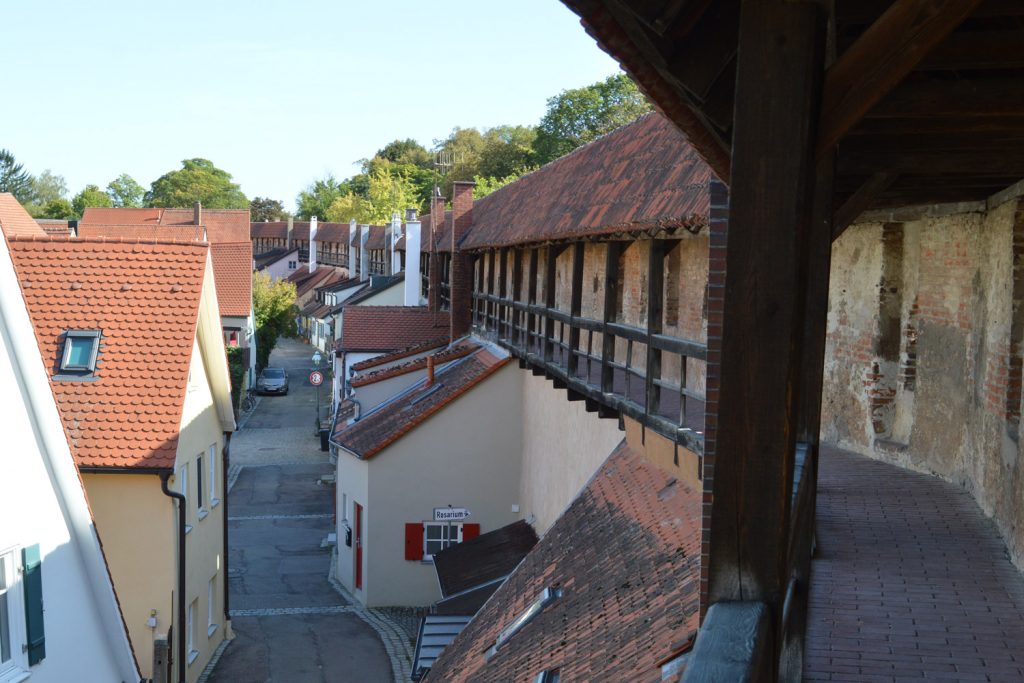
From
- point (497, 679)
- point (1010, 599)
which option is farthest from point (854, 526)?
point (497, 679)

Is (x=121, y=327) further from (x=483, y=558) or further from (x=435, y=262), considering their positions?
(x=435, y=262)

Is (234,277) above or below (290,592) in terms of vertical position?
above

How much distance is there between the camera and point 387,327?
33.2 m

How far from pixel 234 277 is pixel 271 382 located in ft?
17.4

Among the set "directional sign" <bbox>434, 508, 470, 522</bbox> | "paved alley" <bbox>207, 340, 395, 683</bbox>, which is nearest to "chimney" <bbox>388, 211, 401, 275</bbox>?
"paved alley" <bbox>207, 340, 395, 683</bbox>

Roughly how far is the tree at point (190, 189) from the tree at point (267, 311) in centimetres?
8366

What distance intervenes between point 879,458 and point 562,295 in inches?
288

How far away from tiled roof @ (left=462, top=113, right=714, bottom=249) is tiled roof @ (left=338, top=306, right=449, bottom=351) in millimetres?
10784

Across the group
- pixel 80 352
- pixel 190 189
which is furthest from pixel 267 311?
pixel 190 189

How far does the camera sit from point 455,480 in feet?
70.6

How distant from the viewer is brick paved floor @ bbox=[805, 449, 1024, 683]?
5821 millimetres

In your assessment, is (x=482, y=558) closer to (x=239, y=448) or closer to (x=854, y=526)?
(x=854, y=526)

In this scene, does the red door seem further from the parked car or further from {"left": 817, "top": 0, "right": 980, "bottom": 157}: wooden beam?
the parked car

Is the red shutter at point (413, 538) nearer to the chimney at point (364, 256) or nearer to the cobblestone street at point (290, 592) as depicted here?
the cobblestone street at point (290, 592)
